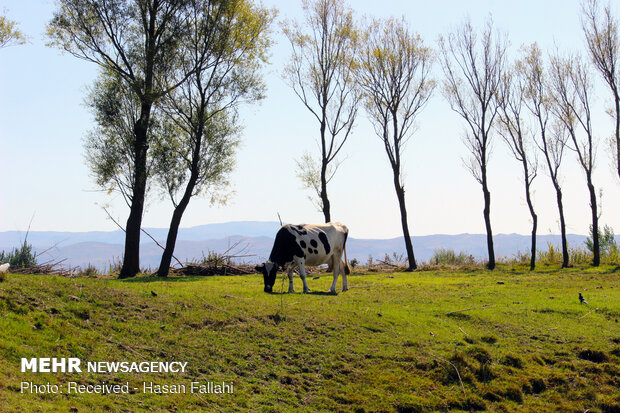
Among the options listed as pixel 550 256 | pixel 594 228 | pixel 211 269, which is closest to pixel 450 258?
pixel 550 256

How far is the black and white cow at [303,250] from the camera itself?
1972 centimetres

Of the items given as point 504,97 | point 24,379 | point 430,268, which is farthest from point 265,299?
point 504,97

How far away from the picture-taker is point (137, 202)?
98.8ft

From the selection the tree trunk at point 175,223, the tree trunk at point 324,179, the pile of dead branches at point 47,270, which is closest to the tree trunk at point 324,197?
the tree trunk at point 324,179

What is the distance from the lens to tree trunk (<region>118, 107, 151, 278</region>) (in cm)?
2916

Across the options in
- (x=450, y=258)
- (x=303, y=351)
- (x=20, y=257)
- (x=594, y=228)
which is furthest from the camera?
(x=450, y=258)

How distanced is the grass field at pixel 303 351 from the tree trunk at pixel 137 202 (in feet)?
48.1

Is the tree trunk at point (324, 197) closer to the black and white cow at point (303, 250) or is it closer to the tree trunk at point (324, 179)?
the tree trunk at point (324, 179)

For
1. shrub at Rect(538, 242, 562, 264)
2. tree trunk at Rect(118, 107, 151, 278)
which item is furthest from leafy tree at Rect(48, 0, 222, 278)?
shrub at Rect(538, 242, 562, 264)

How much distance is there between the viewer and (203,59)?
98.3 feet

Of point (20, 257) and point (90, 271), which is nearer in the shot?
point (20, 257)

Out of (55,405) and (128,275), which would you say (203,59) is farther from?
(55,405)

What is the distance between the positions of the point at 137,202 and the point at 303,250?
13641 mm

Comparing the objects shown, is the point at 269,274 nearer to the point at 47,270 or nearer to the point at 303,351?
the point at 303,351
